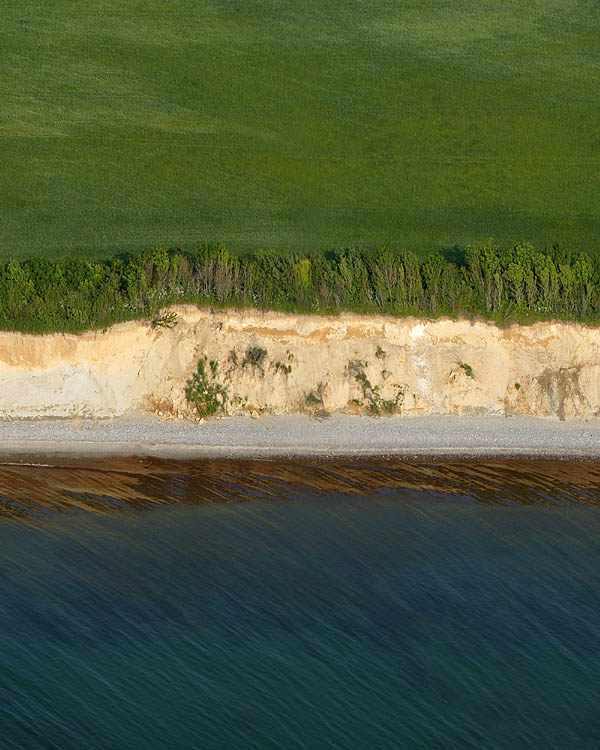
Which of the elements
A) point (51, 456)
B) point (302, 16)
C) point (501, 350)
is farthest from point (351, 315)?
Answer: point (302, 16)

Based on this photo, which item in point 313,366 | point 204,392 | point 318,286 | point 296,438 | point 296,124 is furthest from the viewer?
point 296,124

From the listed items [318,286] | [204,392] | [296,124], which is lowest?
[204,392]

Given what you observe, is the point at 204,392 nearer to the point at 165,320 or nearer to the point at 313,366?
the point at 165,320

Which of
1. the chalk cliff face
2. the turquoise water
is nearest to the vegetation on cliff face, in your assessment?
the chalk cliff face

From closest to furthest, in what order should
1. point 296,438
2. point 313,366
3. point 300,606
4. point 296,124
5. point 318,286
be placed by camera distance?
point 300,606 → point 296,438 → point 313,366 → point 318,286 → point 296,124

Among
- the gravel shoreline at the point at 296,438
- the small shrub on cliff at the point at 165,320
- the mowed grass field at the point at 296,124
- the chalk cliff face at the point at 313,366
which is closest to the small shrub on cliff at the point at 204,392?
the chalk cliff face at the point at 313,366

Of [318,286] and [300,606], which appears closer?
[300,606]

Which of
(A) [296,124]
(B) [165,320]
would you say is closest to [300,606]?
(B) [165,320]

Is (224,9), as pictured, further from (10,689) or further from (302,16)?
(10,689)

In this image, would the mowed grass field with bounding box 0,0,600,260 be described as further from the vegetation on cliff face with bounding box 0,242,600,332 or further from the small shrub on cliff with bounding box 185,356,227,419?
the small shrub on cliff with bounding box 185,356,227,419
